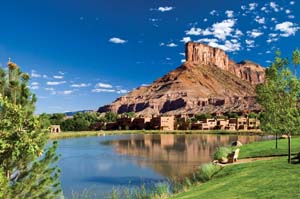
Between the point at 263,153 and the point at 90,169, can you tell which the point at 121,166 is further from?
the point at 263,153

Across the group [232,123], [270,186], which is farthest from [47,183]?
[232,123]

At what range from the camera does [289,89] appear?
23.8 meters

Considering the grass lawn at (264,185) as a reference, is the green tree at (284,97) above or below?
above

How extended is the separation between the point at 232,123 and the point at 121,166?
103 metres

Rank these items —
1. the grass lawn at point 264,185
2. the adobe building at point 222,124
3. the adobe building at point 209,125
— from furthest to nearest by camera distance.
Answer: the adobe building at point 222,124
the adobe building at point 209,125
the grass lawn at point 264,185

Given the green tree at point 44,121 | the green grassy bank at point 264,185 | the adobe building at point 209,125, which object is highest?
the green tree at point 44,121

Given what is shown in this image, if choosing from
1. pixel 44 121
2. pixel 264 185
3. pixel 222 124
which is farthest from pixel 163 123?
pixel 44 121

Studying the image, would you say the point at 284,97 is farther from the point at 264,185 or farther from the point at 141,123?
the point at 141,123

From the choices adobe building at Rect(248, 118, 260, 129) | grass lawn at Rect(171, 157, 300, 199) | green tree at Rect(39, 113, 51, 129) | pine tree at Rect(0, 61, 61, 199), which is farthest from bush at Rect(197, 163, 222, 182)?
adobe building at Rect(248, 118, 260, 129)

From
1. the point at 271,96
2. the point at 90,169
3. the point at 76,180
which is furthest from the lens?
the point at 90,169

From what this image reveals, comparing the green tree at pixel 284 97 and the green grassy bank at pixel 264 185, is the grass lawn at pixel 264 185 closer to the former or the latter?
the green grassy bank at pixel 264 185

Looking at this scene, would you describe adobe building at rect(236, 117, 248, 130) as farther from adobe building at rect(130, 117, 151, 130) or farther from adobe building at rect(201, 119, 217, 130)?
adobe building at rect(130, 117, 151, 130)

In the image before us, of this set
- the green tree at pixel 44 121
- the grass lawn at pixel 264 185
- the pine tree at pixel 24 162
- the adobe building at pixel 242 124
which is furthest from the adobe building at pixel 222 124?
the green tree at pixel 44 121

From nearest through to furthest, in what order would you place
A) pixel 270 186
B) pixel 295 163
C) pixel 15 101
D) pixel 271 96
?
pixel 15 101 < pixel 270 186 < pixel 295 163 < pixel 271 96
